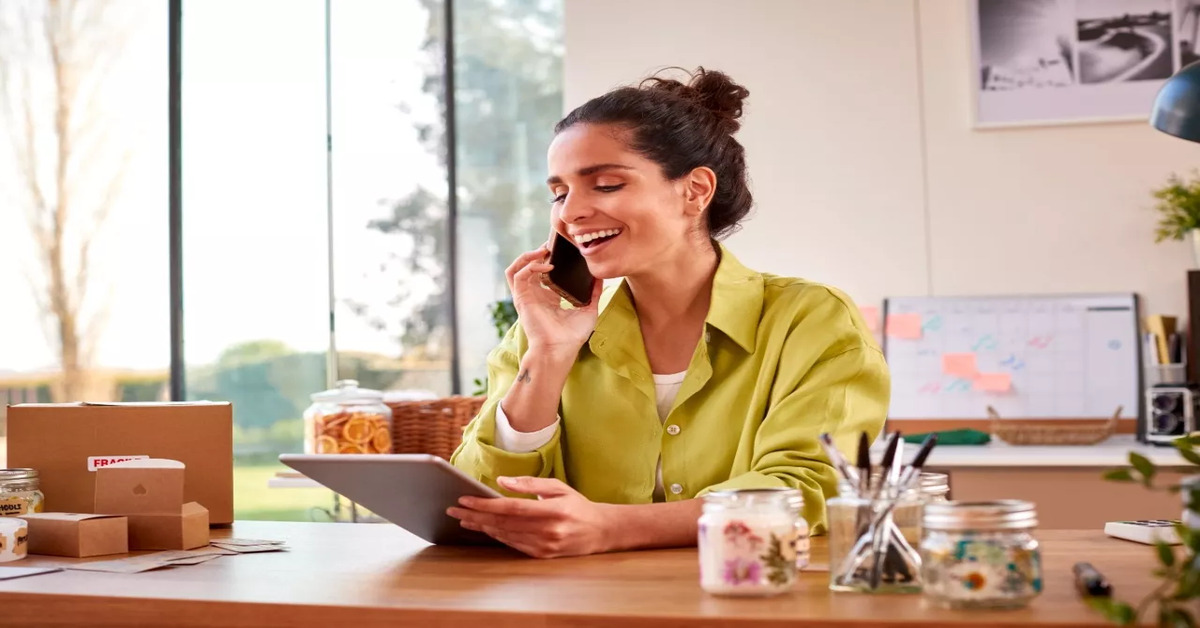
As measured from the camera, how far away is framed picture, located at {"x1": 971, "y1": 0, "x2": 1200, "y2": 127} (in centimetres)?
370

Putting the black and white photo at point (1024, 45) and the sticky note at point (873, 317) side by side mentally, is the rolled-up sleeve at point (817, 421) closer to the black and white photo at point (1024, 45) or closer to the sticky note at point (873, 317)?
the sticky note at point (873, 317)

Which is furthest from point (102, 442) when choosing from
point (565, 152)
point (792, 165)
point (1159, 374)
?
point (1159, 374)

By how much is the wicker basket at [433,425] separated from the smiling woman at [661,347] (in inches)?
53.7

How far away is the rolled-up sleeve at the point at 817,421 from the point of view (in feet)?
5.32

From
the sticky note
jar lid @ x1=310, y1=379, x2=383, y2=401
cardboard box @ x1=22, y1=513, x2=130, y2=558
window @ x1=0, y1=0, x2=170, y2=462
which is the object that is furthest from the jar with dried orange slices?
cardboard box @ x1=22, y1=513, x2=130, y2=558

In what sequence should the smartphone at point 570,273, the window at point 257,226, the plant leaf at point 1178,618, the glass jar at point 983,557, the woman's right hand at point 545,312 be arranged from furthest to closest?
the window at point 257,226 → the smartphone at point 570,273 → the woman's right hand at point 545,312 → the glass jar at point 983,557 → the plant leaf at point 1178,618

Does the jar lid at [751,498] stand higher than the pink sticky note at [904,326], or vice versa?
the pink sticky note at [904,326]

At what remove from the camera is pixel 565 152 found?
1.96 m

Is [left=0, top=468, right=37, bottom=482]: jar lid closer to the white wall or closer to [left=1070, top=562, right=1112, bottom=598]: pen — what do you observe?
[left=1070, top=562, right=1112, bottom=598]: pen

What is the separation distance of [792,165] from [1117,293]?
108cm

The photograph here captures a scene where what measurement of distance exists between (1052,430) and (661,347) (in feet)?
6.46

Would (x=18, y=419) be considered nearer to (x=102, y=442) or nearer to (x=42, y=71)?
(x=102, y=442)

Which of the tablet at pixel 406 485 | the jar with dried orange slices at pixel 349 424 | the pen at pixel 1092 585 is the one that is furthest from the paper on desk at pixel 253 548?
the jar with dried orange slices at pixel 349 424

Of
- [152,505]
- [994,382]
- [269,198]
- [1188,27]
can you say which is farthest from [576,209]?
[1188,27]
